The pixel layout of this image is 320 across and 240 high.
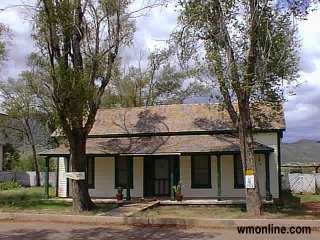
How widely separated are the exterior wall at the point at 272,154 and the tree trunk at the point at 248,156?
6.91 metres

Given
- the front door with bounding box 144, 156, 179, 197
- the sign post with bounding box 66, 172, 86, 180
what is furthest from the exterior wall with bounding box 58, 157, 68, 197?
the sign post with bounding box 66, 172, 86, 180

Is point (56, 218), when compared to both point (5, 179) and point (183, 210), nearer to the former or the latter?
point (183, 210)

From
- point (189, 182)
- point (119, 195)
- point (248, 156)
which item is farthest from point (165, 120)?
point (248, 156)

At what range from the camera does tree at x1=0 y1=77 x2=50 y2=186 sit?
41.1m

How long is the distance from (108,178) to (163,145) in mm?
3898

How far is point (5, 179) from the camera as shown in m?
41.7

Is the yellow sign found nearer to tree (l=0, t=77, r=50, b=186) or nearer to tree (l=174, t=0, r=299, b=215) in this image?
tree (l=174, t=0, r=299, b=215)

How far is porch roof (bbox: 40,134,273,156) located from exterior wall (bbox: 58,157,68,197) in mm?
864

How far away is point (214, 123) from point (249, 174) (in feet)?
27.7

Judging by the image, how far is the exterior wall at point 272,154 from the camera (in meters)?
25.4

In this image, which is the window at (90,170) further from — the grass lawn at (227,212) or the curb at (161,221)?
the curb at (161,221)

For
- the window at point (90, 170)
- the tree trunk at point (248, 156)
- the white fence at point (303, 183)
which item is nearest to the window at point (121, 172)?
the window at point (90, 170)

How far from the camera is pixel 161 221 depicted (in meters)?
16.7

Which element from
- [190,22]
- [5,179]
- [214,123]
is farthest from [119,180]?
[5,179]
